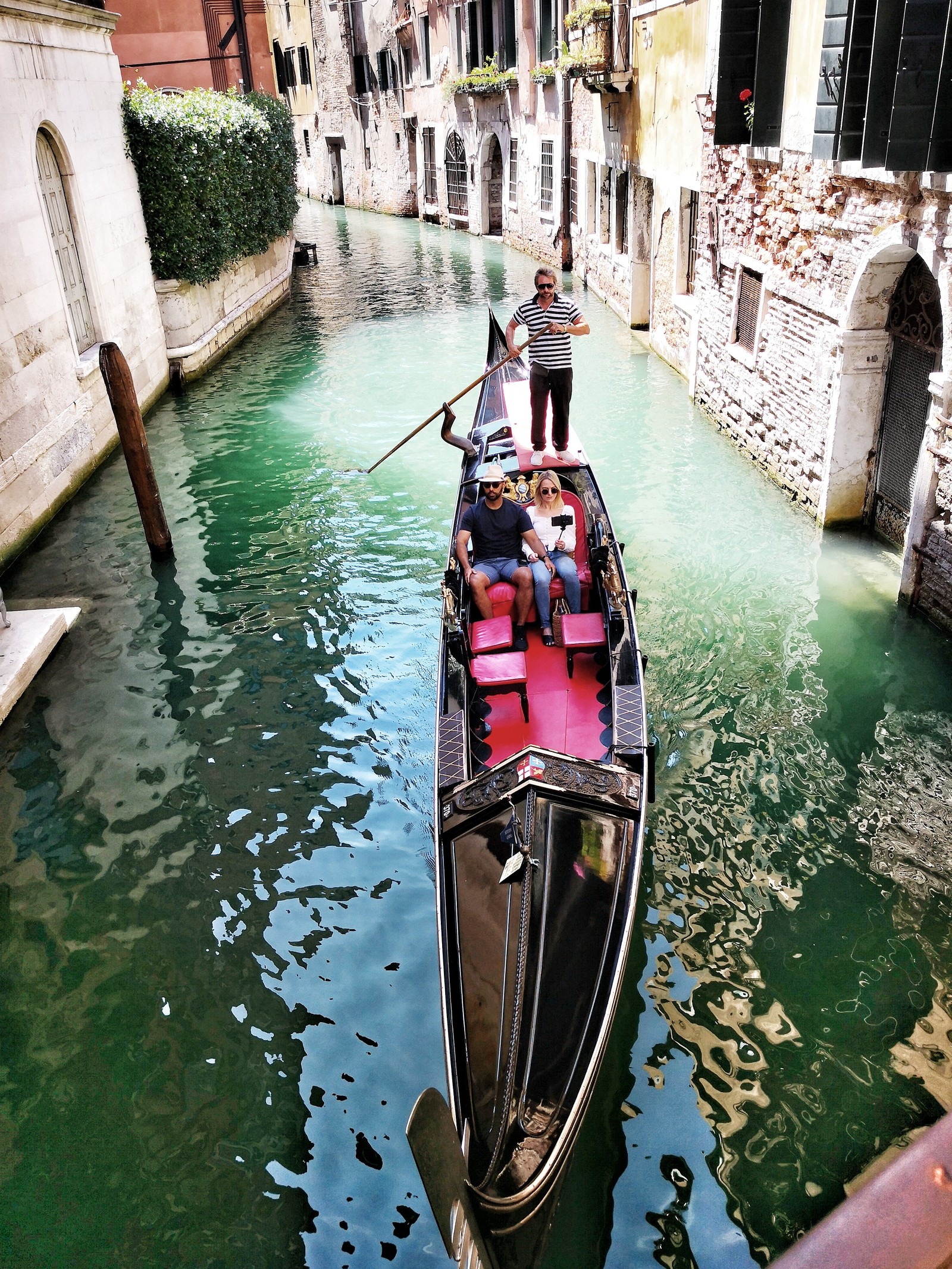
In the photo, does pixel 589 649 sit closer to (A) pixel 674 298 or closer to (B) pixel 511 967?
(B) pixel 511 967

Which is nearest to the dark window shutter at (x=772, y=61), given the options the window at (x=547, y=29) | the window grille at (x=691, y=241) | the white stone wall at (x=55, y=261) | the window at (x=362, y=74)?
the window grille at (x=691, y=241)

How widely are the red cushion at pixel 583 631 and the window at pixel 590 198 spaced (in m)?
12.0

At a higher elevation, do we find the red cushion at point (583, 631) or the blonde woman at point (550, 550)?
the blonde woman at point (550, 550)

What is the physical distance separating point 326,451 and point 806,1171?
7.83m

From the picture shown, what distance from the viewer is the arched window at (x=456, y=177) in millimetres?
22969

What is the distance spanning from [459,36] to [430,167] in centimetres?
455

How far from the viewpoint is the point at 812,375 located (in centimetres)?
685

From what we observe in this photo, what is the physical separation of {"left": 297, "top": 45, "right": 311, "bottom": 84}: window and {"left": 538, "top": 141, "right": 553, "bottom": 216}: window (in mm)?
18954

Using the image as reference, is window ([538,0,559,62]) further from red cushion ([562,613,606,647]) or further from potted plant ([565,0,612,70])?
red cushion ([562,613,606,647])

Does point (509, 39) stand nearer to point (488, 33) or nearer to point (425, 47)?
point (488, 33)

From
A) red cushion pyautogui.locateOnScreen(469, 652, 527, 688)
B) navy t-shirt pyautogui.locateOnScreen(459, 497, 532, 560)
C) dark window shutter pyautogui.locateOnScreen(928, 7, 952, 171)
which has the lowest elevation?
red cushion pyautogui.locateOnScreen(469, 652, 527, 688)

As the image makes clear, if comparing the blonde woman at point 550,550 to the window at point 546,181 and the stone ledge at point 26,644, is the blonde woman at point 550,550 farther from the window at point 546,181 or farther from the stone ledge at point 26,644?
the window at point 546,181

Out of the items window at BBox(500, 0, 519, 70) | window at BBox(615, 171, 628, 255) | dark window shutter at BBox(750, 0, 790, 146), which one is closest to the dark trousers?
dark window shutter at BBox(750, 0, 790, 146)

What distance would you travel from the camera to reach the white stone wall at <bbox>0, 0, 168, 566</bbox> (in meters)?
7.44
